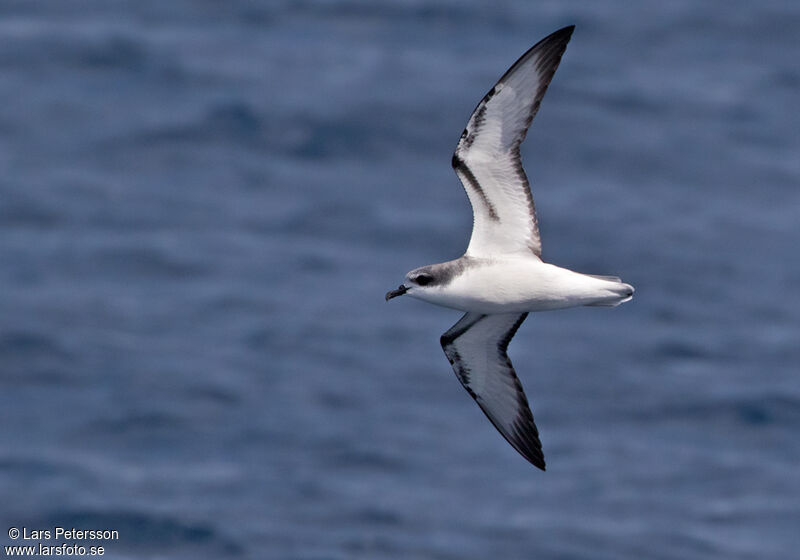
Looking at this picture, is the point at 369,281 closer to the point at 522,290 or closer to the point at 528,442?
the point at 528,442

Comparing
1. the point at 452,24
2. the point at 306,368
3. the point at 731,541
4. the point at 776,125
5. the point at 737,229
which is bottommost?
the point at 731,541

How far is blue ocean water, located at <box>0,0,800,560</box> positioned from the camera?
5122cm

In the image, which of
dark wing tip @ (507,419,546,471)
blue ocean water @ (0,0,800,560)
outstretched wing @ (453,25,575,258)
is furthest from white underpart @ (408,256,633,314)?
blue ocean water @ (0,0,800,560)

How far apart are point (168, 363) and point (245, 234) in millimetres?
8540

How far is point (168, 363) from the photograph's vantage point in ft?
195

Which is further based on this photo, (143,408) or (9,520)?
(143,408)

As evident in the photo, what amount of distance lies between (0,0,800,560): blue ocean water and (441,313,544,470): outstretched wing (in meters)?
30.0

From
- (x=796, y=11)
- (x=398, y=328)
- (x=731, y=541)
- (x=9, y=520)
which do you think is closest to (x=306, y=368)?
(x=398, y=328)

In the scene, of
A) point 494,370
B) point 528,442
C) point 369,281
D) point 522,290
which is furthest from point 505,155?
point 369,281

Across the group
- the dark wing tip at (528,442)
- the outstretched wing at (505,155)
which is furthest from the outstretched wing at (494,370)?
the outstretched wing at (505,155)

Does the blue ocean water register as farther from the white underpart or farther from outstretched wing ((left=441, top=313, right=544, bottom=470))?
the white underpart

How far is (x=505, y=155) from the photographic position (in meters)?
15.3

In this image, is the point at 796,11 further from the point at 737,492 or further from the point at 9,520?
the point at 9,520

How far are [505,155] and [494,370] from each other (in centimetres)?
322
